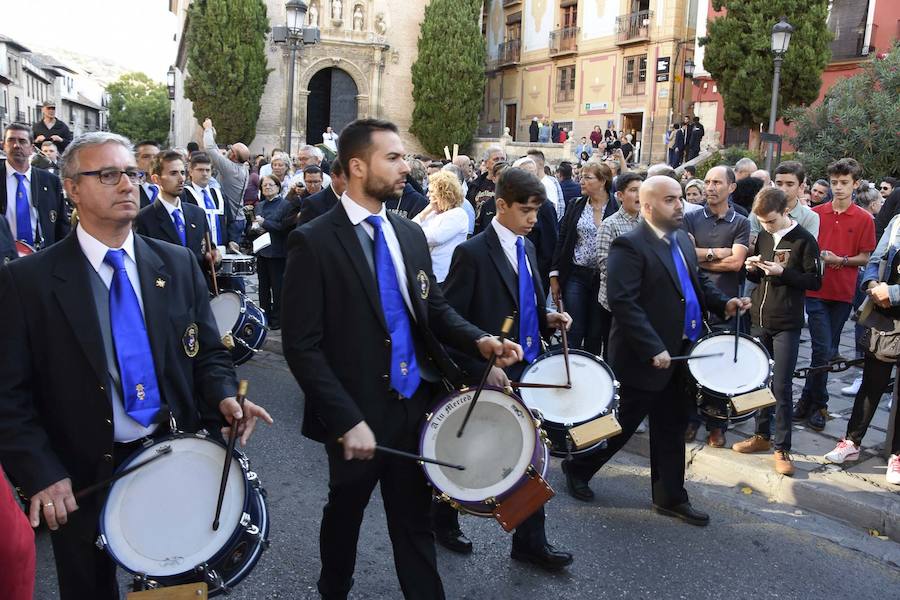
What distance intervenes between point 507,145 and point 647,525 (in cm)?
3061

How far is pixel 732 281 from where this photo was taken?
6180 millimetres

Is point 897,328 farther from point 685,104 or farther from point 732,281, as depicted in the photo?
point 685,104

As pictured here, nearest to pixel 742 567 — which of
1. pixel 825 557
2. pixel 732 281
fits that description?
pixel 825 557

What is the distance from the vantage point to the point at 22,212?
24.4ft

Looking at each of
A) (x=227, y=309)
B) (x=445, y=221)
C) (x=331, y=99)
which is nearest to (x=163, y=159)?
(x=227, y=309)

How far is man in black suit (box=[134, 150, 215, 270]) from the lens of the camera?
646 centimetres

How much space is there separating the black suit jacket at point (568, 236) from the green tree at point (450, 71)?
2935 centimetres

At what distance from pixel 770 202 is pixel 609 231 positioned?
4.05ft

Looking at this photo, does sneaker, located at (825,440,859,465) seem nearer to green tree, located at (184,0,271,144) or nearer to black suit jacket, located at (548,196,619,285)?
black suit jacket, located at (548,196,619,285)

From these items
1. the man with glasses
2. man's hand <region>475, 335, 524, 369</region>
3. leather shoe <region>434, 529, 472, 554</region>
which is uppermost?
the man with glasses

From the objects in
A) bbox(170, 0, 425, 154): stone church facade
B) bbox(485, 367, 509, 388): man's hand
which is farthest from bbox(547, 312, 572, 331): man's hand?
bbox(170, 0, 425, 154): stone church facade

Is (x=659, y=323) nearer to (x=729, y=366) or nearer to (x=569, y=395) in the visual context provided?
(x=729, y=366)

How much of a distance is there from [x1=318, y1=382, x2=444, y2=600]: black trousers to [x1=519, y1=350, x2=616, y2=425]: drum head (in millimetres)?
979

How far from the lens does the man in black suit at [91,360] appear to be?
8.30 ft
